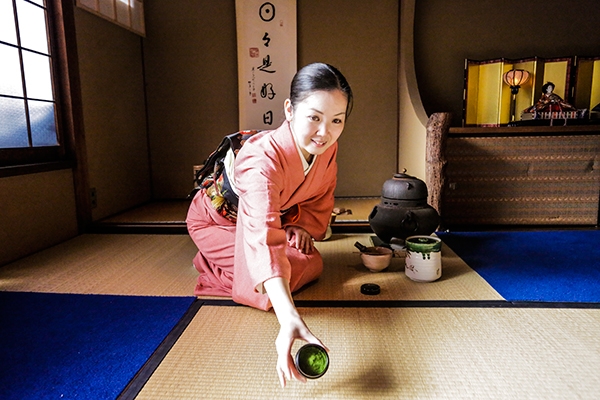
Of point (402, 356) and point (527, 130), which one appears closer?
point (402, 356)

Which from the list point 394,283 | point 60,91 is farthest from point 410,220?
point 60,91

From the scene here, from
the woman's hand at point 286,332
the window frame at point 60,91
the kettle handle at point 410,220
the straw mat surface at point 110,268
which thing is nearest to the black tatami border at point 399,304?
the straw mat surface at point 110,268

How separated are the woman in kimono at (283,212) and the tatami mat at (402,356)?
16 centimetres

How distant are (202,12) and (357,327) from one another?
331 cm

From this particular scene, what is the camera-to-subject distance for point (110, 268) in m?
2.12

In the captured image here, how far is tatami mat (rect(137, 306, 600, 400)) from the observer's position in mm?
1081

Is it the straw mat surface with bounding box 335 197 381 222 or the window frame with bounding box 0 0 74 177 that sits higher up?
the window frame with bounding box 0 0 74 177

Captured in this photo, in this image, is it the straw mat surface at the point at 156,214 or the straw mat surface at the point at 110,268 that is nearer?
the straw mat surface at the point at 110,268

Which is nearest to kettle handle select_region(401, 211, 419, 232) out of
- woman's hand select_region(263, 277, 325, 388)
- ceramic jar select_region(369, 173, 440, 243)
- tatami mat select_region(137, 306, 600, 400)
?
ceramic jar select_region(369, 173, 440, 243)

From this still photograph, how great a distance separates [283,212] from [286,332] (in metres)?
0.92

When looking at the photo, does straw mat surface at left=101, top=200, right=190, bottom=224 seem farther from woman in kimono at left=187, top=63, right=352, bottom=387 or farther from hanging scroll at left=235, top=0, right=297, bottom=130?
woman in kimono at left=187, top=63, right=352, bottom=387

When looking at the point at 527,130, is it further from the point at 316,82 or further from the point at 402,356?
the point at 402,356

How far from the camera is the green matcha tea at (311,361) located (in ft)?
3.28

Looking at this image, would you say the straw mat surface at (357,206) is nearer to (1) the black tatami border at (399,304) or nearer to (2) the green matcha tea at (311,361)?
(1) the black tatami border at (399,304)
